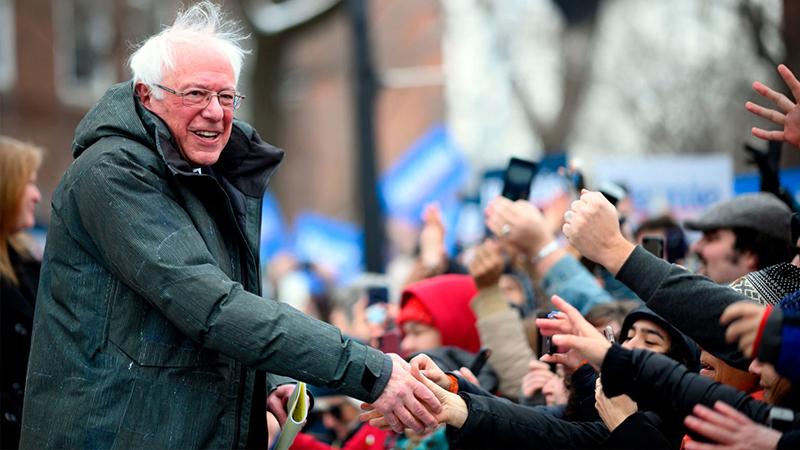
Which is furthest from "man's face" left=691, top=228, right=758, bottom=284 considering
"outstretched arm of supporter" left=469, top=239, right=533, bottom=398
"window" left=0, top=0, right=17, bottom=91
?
"window" left=0, top=0, right=17, bottom=91

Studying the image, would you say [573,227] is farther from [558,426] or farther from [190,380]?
[190,380]

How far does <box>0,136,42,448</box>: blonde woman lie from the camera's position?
5059mm

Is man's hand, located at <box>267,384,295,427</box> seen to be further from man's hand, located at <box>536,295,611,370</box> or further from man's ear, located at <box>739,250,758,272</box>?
man's ear, located at <box>739,250,758,272</box>

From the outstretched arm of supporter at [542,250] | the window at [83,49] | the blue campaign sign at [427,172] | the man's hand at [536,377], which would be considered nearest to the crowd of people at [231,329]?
the man's hand at [536,377]

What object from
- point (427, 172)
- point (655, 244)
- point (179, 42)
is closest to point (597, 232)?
point (655, 244)

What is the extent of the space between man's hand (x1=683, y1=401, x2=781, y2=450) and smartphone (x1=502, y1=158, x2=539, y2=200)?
6.78 feet

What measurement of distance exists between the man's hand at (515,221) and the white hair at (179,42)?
4.79 feet

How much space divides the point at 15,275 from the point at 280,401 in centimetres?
167

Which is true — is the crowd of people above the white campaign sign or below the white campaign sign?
above

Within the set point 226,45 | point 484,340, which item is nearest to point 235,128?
point 226,45

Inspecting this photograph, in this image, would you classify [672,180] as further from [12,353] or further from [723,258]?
[12,353]

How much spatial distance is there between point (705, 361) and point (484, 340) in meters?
1.56

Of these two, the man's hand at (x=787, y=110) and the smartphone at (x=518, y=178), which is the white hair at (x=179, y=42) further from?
the man's hand at (x=787, y=110)

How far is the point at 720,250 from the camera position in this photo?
5.23 metres
